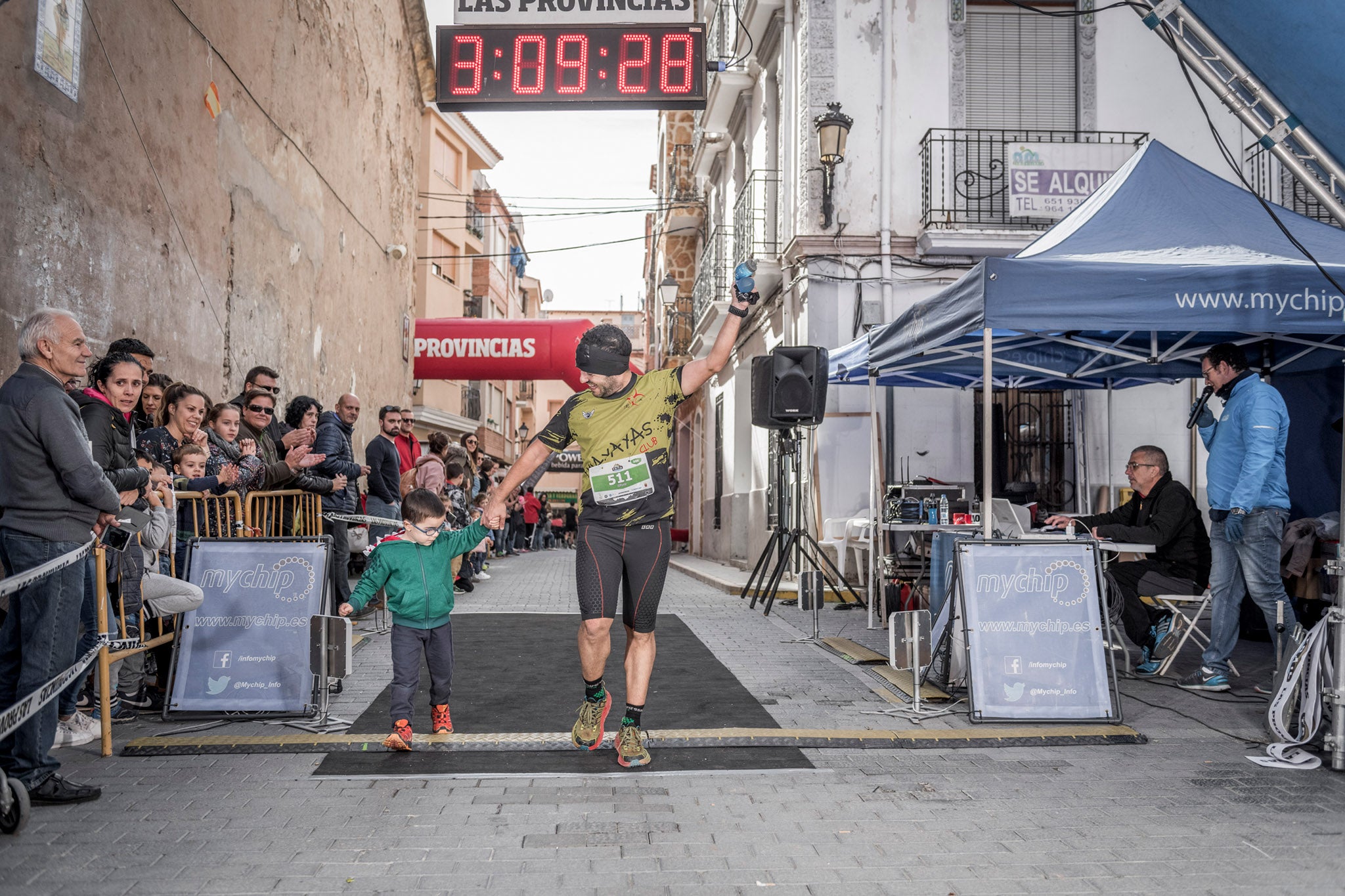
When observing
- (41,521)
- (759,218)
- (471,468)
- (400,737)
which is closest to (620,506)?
(400,737)

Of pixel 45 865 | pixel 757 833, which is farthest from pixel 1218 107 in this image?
pixel 45 865

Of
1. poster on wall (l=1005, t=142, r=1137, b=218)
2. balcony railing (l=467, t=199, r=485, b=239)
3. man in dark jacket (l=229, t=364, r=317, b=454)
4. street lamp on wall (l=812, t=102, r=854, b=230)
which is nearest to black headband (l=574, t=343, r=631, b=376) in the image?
man in dark jacket (l=229, t=364, r=317, b=454)

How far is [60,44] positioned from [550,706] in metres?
5.44

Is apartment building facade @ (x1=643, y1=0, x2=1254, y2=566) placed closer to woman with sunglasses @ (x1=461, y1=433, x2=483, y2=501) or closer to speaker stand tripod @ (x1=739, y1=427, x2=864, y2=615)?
speaker stand tripod @ (x1=739, y1=427, x2=864, y2=615)

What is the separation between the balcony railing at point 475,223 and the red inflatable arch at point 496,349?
15565 mm

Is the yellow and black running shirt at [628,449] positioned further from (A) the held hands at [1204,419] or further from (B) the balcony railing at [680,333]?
(B) the balcony railing at [680,333]

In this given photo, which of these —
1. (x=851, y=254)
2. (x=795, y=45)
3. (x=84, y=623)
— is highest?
(x=795, y=45)

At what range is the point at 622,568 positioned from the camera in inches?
205

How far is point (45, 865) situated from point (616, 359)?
2.96m

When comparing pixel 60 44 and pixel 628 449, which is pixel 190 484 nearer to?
pixel 628 449

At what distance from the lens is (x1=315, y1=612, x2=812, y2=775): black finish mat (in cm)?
501

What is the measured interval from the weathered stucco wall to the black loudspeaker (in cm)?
533

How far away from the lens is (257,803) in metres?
4.37

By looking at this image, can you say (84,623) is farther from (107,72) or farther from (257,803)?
(107,72)
